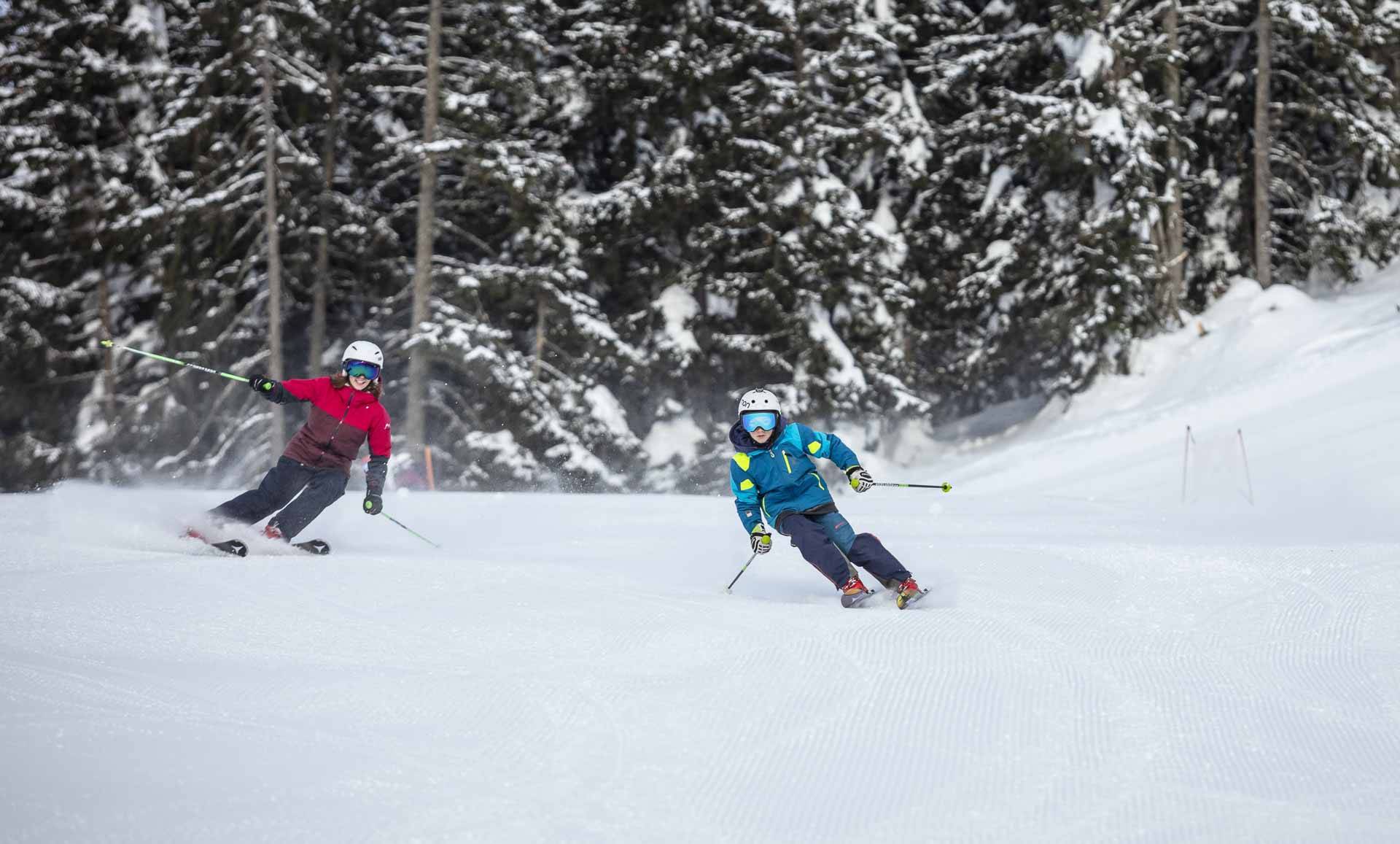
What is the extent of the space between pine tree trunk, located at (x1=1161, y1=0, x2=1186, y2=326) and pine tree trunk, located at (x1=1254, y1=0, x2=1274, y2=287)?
1.29 m

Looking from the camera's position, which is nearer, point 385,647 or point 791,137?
point 385,647

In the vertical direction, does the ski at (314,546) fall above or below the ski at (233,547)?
below

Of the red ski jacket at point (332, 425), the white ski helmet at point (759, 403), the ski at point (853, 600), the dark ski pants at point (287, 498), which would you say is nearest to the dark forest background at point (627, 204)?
the red ski jacket at point (332, 425)

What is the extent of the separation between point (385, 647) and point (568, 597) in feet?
4.48

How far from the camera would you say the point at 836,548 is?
6.77m

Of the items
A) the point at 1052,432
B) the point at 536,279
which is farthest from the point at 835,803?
the point at 536,279

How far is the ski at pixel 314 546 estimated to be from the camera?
25.9ft

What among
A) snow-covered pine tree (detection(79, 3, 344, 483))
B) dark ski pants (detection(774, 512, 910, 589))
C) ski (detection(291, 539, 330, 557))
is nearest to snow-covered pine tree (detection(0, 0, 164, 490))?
snow-covered pine tree (detection(79, 3, 344, 483))

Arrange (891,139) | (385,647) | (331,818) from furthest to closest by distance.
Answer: (891,139) → (385,647) → (331,818)

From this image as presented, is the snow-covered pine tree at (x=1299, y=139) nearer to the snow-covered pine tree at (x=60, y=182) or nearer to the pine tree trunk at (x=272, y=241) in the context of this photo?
the pine tree trunk at (x=272, y=241)

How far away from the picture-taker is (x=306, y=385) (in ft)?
26.9

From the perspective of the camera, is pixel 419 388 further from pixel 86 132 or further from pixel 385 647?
pixel 385 647

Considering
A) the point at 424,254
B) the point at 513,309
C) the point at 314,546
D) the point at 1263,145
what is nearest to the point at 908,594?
the point at 314,546

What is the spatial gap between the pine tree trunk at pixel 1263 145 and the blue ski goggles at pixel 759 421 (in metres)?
16.4
